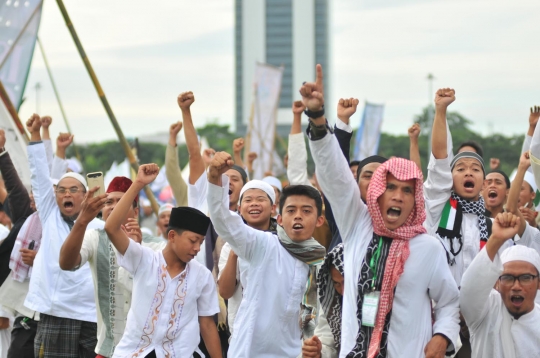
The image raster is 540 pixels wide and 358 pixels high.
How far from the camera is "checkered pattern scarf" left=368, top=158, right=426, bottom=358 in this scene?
14.8ft

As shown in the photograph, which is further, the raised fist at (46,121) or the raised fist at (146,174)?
the raised fist at (46,121)

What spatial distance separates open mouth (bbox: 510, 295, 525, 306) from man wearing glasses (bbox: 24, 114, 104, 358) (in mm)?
3282

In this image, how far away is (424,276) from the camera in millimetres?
4586

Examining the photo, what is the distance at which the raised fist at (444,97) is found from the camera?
5648mm

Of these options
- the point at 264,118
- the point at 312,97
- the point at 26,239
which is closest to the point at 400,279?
the point at 312,97


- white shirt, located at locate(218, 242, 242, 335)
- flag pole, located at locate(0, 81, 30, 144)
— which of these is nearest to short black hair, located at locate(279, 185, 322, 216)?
white shirt, located at locate(218, 242, 242, 335)

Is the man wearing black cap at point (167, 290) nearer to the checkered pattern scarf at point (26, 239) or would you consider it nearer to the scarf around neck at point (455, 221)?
the scarf around neck at point (455, 221)

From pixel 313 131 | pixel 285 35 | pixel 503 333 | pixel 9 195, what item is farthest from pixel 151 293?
pixel 285 35

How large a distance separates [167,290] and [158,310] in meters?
0.14

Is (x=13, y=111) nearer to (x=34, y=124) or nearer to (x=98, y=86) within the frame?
(x=98, y=86)

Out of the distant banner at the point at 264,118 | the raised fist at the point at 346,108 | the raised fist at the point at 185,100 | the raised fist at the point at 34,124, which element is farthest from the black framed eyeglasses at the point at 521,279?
the distant banner at the point at 264,118

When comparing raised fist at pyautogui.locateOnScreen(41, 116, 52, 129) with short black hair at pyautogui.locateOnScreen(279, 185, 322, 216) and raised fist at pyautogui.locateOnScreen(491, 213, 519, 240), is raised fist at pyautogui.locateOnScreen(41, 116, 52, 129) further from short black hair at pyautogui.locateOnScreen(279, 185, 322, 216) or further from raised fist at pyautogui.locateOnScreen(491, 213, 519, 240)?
raised fist at pyautogui.locateOnScreen(491, 213, 519, 240)

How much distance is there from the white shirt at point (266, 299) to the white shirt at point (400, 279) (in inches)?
32.5

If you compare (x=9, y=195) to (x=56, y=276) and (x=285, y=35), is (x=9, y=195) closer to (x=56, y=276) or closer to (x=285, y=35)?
(x=56, y=276)
